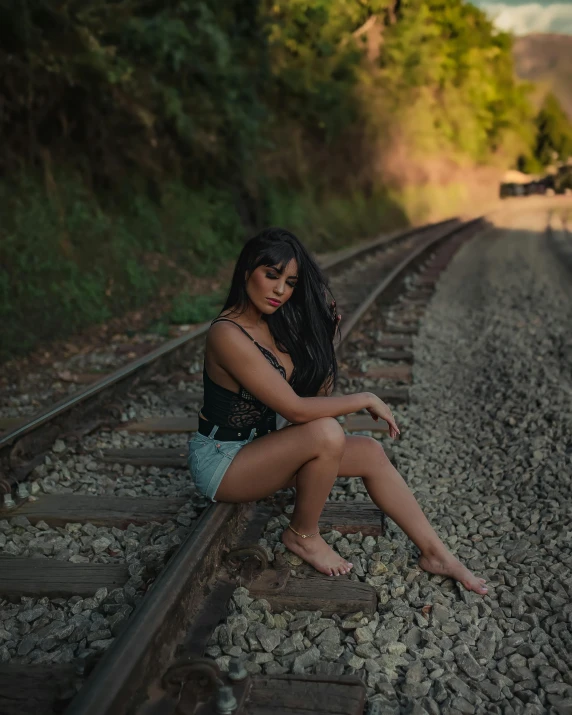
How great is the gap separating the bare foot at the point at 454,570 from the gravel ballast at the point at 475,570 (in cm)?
4

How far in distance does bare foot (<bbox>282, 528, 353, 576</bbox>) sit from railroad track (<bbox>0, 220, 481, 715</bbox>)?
0.22ft

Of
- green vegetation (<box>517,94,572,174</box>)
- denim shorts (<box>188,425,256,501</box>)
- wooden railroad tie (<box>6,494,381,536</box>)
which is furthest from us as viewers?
green vegetation (<box>517,94,572,174</box>)

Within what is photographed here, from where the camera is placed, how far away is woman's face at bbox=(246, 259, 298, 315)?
282 cm

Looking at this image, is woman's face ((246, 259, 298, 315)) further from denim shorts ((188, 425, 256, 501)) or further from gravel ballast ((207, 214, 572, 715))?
gravel ballast ((207, 214, 572, 715))

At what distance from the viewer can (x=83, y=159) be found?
9.31 m

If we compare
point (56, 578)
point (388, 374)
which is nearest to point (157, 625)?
point (56, 578)

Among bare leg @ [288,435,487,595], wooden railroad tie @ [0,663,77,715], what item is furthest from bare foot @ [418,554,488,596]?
wooden railroad tie @ [0,663,77,715]

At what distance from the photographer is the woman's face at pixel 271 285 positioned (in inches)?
111

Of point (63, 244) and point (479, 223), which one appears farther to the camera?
point (479, 223)

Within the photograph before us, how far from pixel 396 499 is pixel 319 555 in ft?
1.24

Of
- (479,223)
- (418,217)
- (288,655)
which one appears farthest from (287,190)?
(288,655)

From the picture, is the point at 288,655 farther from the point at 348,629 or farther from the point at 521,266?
the point at 521,266

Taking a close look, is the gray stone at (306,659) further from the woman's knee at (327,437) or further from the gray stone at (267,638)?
the woman's knee at (327,437)

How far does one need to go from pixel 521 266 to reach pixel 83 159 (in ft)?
23.0
